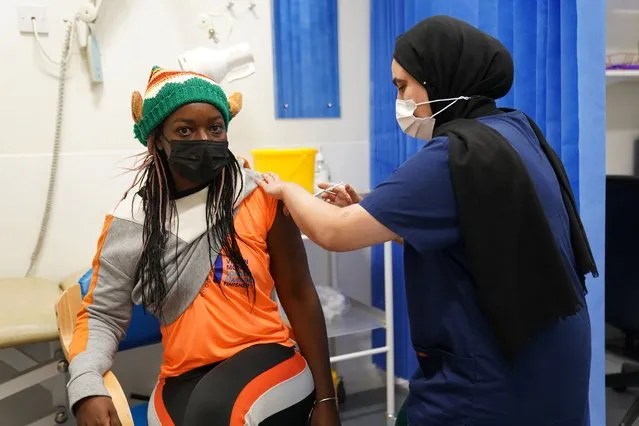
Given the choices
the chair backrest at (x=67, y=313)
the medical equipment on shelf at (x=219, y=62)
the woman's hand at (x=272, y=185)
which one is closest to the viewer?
the woman's hand at (x=272, y=185)

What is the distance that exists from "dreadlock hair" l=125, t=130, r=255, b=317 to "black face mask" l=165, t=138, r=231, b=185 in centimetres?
7

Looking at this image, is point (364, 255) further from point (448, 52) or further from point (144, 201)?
point (448, 52)

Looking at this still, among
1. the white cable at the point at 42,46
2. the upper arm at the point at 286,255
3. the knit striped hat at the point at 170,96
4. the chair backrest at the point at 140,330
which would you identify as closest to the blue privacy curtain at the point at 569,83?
the upper arm at the point at 286,255

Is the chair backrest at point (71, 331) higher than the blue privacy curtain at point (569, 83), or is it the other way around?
the blue privacy curtain at point (569, 83)

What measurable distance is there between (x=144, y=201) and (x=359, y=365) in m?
1.59

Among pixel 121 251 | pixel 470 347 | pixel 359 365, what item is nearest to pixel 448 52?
pixel 470 347

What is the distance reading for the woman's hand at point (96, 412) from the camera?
3.76 ft

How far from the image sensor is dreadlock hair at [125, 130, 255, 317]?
1311 millimetres

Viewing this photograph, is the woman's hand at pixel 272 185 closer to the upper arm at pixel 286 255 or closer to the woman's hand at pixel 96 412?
the upper arm at pixel 286 255

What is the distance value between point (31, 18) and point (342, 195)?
137cm

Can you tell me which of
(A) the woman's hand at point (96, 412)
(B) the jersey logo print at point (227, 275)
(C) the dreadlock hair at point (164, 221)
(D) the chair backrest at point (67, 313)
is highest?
(C) the dreadlock hair at point (164, 221)

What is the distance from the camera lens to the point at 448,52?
1.08 meters

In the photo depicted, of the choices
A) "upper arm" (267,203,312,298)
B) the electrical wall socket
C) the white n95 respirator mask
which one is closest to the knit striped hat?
"upper arm" (267,203,312,298)

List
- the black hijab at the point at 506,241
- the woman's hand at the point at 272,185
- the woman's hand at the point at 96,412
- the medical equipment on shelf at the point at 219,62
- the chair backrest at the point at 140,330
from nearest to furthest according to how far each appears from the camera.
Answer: the black hijab at the point at 506,241 < the woman's hand at the point at 96,412 < the woman's hand at the point at 272,185 < the chair backrest at the point at 140,330 < the medical equipment on shelf at the point at 219,62
